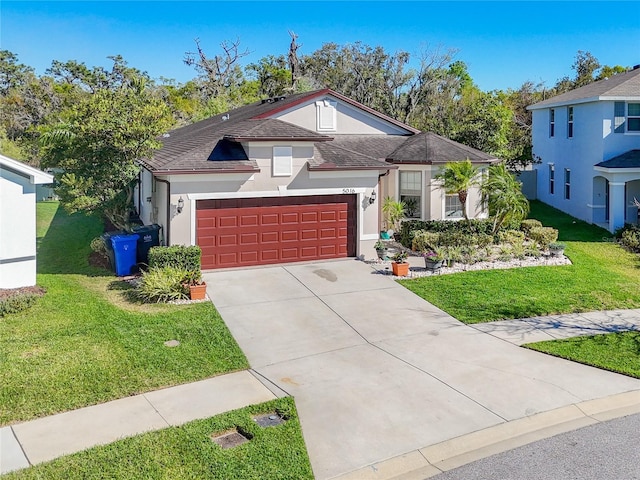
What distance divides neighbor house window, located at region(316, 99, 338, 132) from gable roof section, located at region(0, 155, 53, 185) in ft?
39.3

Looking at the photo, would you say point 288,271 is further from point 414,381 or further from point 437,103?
point 437,103

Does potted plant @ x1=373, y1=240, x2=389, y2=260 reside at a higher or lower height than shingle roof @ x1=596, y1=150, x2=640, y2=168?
lower

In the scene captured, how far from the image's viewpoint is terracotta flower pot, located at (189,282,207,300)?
14.3 metres

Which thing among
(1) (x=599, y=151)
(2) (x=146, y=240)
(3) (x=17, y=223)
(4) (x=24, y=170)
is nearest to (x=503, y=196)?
(1) (x=599, y=151)

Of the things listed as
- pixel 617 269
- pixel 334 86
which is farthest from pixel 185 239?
pixel 334 86

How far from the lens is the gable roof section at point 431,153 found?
843 inches

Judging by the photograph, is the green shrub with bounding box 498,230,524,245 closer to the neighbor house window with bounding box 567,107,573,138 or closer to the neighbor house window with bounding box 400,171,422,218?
the neighbor house window with bounding box 400,171,422,218

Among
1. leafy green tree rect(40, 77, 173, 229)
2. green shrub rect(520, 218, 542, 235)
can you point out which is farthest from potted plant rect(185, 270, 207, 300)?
green shrub rect(520, 218, 542, 235)

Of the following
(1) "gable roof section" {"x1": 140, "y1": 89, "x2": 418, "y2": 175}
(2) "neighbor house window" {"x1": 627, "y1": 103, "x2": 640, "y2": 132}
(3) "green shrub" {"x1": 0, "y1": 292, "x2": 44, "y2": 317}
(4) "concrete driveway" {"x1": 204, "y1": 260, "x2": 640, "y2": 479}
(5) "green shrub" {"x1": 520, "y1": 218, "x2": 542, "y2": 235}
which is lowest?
(4) "concrete driveway" {"x1": 204, "y1": 260, "x2": 640, "y2": 479}

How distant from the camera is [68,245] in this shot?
21234 millimetres

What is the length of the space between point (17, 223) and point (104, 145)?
172 inches

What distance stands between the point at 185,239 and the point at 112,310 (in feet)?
11.7

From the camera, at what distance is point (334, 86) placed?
149 feet

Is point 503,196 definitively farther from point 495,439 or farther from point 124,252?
point 495,439
